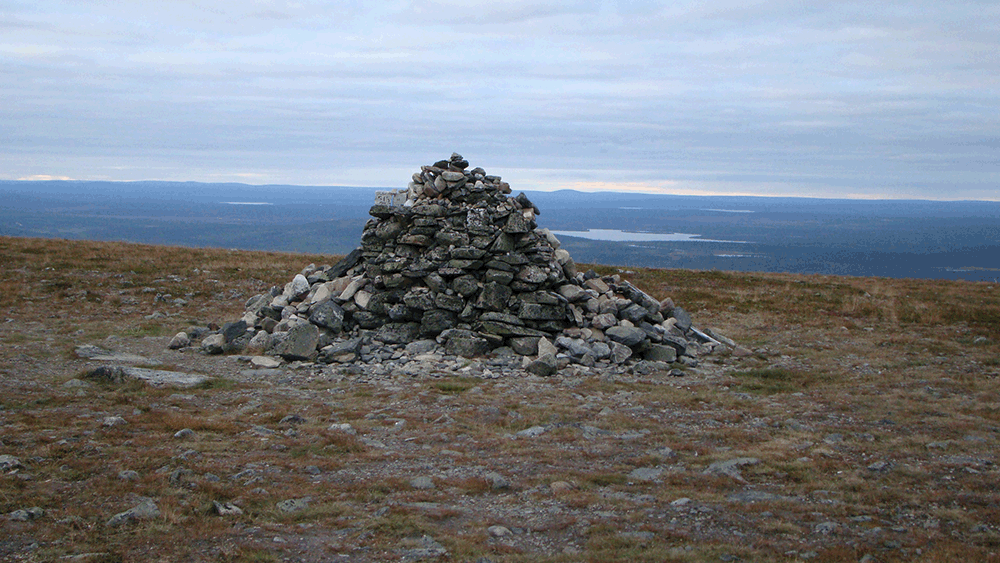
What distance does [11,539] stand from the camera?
23.4 feet

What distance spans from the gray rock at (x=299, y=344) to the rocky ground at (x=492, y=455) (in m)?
0.47

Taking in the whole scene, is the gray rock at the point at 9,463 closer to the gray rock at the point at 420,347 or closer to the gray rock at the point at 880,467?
the gray rock at the point at 420,347

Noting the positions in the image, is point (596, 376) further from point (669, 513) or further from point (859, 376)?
point (669, 513)

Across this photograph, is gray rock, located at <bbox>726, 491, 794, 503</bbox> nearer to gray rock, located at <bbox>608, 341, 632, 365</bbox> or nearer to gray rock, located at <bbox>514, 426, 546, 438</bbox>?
gray rock, located at <bbox>514, 426, 546, 438</bbox>

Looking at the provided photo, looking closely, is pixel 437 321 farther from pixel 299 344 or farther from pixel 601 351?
pixel 601 351

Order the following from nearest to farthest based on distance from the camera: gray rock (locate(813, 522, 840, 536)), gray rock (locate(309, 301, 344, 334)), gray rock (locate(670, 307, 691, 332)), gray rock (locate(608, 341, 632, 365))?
gray rock (locate(813, 522, 840, 536))
gray rock (locate(608, 341, 632, 365))
gray rock (locate(309, 301, 344, 334))
gray rock (locate(670, 307, 691, 332))

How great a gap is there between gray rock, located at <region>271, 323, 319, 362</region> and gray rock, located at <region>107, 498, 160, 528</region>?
9.69 metres

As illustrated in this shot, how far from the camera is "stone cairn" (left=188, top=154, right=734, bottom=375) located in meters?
18.6

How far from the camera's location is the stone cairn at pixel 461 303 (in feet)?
60.9

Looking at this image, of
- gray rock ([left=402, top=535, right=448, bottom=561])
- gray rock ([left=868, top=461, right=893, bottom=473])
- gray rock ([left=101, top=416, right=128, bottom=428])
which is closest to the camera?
gray rock ([left=402, top=535, right=448, bottom=561])

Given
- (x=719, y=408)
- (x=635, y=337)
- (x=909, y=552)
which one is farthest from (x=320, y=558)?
(x=635, y=337)

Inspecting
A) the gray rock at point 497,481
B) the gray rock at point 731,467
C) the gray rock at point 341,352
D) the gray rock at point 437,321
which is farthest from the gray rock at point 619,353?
the gray rock at point 497,481

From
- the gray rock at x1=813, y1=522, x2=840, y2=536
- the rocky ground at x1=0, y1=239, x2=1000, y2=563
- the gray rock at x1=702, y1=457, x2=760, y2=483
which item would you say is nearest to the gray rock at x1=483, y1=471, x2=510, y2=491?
the rocky ground at x1=0, y1=239, x2=1000, y2=563

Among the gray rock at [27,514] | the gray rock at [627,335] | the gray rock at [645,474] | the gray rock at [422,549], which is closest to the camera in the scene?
the gray rock at [422,549]
